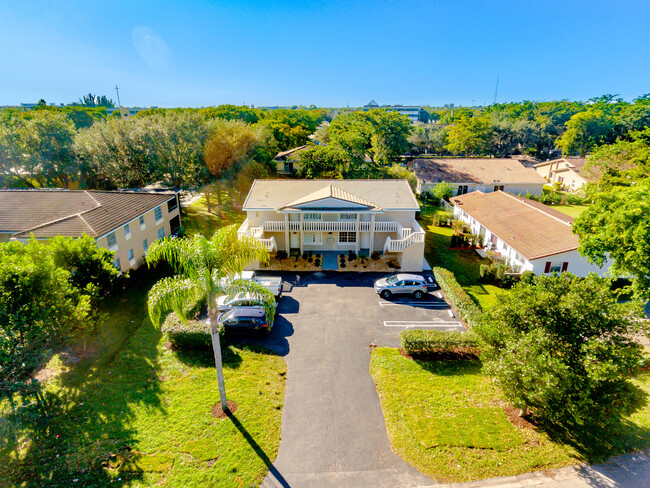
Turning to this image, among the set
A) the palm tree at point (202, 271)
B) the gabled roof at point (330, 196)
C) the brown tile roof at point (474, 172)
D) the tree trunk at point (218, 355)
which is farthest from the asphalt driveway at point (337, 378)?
the brown tile roof at point (474, 172)

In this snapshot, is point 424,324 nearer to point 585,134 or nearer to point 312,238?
point 312,238

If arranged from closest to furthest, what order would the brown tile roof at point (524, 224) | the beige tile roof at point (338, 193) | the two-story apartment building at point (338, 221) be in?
the brown tile roof at point (524, 224), the two-story apartment building at point (338, 221), the beige tile roof at point (338, 193)

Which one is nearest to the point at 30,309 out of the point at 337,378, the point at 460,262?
the point at 337,378

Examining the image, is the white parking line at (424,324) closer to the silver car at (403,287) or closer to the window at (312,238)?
the silver car at (403,287)

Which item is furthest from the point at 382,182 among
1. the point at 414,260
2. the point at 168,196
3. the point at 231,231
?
the point at 231,231

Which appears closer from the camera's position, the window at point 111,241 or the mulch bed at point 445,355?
the mulch bed at point 445,355

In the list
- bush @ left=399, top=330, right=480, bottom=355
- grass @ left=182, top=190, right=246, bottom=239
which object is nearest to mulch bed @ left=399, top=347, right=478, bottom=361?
bush @ left=399, top=330, right=480, bottom=355
